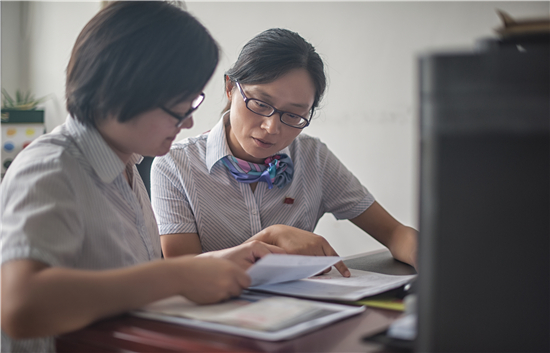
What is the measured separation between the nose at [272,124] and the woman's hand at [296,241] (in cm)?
30

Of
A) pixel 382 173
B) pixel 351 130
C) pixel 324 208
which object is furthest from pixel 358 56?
pixel 324 208

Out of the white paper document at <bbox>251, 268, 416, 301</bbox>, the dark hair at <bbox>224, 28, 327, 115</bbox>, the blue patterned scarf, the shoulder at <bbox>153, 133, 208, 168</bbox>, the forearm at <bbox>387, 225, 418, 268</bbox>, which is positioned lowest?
the forearm at <bbox>387, 225, 418, 268</bbox>

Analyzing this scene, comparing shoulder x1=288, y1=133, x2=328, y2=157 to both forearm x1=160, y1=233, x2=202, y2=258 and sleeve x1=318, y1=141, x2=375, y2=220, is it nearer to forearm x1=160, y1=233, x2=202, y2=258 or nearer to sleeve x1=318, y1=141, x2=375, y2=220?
sleeve x1=318, y1=141, x2=375, y2=220

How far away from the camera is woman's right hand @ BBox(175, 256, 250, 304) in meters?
0.71

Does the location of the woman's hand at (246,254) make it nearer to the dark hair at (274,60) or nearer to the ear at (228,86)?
the dark hair at (274,60)

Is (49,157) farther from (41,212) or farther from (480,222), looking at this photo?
(480,222)

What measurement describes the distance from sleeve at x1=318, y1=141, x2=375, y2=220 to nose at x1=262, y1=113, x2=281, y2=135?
12.8 inches

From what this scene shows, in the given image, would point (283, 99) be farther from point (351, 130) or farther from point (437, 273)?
point (351, 130)

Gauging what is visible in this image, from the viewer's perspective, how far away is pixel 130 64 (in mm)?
841

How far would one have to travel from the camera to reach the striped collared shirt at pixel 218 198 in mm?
1401

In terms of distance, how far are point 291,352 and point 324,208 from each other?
43.9 inches

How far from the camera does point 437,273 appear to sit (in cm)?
45

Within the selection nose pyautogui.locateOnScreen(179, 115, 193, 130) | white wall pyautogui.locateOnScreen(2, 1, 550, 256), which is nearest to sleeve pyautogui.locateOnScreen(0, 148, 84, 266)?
nose pyautogui.locateOnScreen(179, 115, 193, 130)

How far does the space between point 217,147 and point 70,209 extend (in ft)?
2.49
